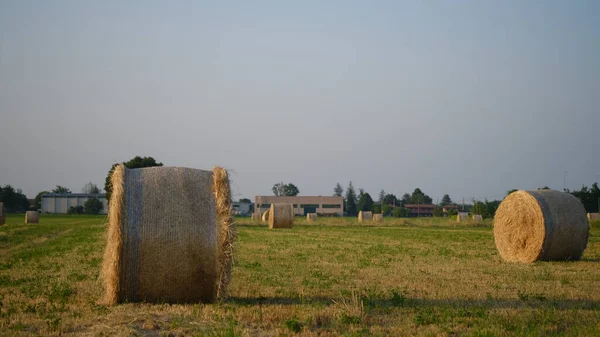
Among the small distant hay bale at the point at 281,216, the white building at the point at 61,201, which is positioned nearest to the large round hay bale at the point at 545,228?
the small distant hay bale at the point at 281,216

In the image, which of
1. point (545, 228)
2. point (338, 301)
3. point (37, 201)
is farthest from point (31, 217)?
point (37, 201)

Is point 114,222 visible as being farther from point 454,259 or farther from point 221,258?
point 454,259

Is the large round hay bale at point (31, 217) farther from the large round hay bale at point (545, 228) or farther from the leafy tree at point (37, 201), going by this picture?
the leafy tree at point (37, 201)

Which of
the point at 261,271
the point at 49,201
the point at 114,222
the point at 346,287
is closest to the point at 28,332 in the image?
the point at 114,222

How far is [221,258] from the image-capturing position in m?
10.8

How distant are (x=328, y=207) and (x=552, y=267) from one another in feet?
477

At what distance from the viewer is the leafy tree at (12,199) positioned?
12450 cm

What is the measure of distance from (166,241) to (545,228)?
12594 millimetres

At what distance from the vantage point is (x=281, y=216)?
4625 centimetres

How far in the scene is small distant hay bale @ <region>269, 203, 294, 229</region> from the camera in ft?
152

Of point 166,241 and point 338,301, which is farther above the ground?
point 166,241

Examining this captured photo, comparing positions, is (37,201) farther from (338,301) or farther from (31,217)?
(338,301)

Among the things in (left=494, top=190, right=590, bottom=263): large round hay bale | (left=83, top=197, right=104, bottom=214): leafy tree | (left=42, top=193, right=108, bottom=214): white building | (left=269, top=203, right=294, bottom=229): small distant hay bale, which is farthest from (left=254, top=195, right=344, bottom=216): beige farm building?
(left=494, top=190, right=590, bottom=263): large round hay bale

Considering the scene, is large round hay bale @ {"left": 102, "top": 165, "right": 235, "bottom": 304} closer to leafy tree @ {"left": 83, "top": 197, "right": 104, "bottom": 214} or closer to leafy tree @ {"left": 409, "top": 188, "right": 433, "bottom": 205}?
leafy tree @ {"left": 83, "top": 197, "right": 104, "bottom": 214}
